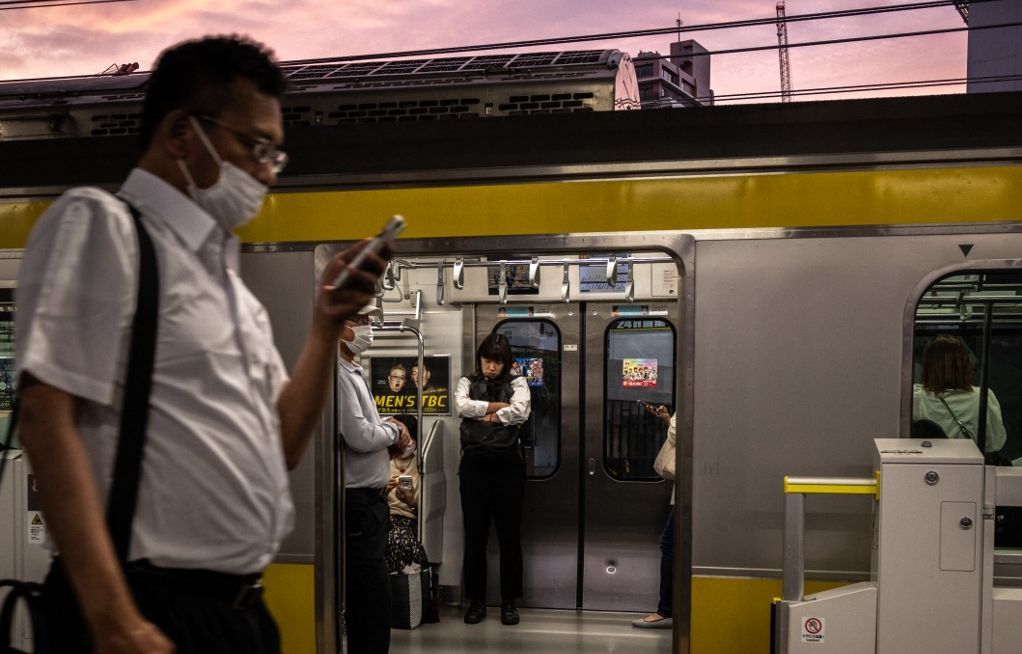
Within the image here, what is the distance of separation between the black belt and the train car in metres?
3.07

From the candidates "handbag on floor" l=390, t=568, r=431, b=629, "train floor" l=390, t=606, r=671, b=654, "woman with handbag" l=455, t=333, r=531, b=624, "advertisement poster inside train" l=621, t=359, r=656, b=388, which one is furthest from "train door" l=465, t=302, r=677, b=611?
"handbag on floor" l=390, t=568, r=431, b=629

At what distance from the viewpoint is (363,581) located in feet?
17.3

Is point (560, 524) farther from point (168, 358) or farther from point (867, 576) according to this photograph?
point (168, 358)

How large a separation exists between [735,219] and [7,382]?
3749 millimetres

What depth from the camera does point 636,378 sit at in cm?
834

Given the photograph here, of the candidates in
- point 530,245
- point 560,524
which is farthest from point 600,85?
point 560,524

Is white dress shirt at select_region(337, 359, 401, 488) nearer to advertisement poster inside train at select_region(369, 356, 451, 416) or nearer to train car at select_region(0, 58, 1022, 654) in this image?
train car at select_region(0, 58, 1022, 654)

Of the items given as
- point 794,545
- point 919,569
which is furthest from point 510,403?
point 919,569

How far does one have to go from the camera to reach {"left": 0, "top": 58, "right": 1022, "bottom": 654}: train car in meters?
4.26

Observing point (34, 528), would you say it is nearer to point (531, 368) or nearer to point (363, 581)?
point (363, 581)

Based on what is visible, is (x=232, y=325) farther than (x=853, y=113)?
No

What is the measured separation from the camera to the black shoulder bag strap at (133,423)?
57.3 inches

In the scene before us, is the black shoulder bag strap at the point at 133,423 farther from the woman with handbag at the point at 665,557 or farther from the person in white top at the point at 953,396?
the woman with handbag at the point at 665,557

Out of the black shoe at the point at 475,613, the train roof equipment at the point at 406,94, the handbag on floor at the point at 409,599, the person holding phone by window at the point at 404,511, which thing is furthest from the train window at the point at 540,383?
the train roof equipment at the point at 406,94
